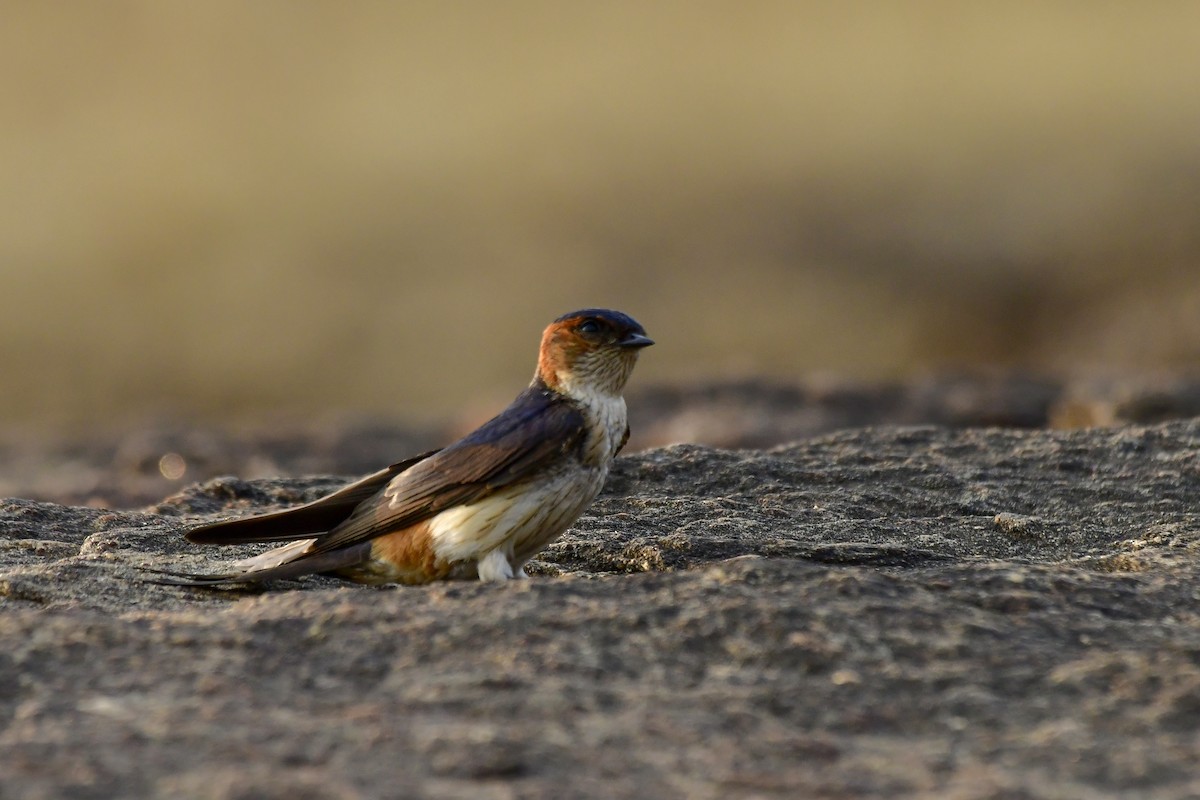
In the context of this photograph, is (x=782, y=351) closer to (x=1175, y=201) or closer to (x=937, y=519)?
(x=1175, y=201)

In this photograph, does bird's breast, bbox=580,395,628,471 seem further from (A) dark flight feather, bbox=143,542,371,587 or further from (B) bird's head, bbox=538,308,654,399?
(A) dark flight feather, bbox=143,542,371,587

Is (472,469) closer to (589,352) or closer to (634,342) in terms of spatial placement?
(589,352)

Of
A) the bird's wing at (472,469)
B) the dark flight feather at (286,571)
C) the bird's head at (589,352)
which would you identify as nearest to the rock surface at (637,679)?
the dark flight feather at (286,571)

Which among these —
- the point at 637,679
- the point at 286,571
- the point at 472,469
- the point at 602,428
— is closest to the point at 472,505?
the point at 472,469

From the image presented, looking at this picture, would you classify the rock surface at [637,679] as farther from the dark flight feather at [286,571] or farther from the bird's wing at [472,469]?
the bird's wing at [472,469]

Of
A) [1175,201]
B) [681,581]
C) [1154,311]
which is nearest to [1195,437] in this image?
[681,581]

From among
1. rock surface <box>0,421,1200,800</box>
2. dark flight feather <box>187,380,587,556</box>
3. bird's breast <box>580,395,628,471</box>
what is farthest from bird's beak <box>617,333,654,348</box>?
rock surface <box>0,421,1200,800</box>
